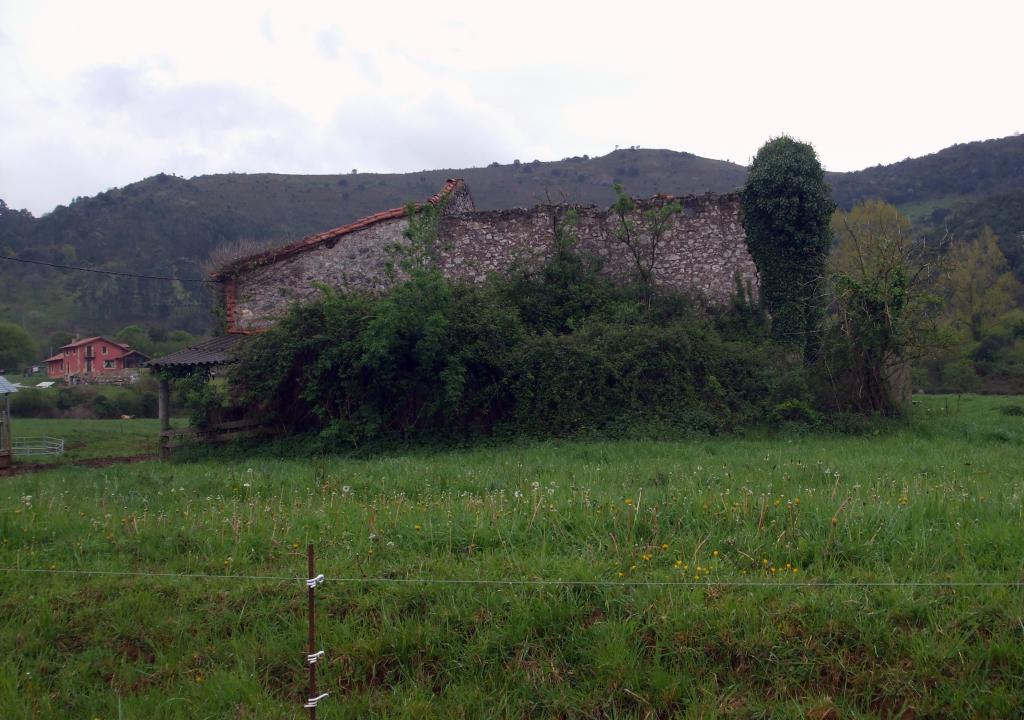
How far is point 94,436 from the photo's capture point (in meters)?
29.0

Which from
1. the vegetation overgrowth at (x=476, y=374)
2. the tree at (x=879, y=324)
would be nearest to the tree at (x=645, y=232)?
the vegetation overgrowth at (x=476, y=374)

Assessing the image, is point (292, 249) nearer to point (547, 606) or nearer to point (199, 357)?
point (199, 357)

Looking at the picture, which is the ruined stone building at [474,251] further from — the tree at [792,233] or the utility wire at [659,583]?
the utility wire at [659,583]

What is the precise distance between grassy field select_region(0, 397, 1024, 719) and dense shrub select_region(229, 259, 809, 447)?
7.54m

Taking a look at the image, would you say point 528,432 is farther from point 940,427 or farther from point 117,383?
point 117,383

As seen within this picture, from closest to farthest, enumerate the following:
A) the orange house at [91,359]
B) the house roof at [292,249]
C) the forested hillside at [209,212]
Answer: the house roof at [292,249], the orange house at [91,359], the forested hillside at [209,212]

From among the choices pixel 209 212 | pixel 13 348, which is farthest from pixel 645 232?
pixel 209 212

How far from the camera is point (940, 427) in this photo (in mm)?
14758

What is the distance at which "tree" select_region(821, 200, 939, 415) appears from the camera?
15594 mm

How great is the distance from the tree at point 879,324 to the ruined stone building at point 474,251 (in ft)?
14.6

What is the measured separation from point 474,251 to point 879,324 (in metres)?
10.6

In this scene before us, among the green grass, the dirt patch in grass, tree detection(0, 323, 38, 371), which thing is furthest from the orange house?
the dirt patch in grass

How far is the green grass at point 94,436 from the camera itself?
73.6ft

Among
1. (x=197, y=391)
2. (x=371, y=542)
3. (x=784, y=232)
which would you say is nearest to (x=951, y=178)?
(x=784, y=232)
